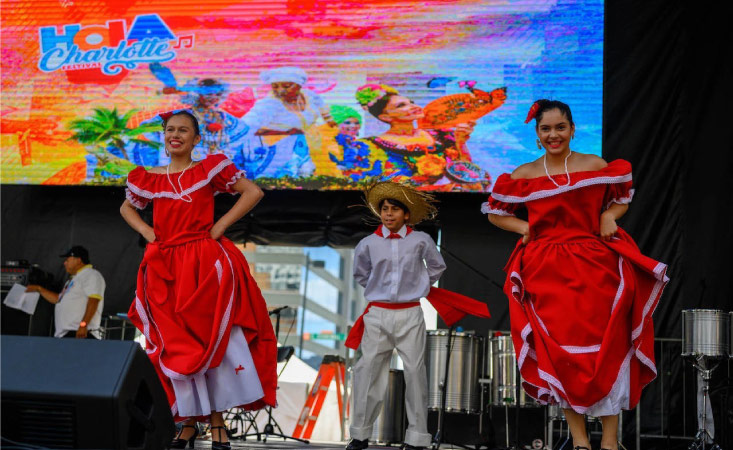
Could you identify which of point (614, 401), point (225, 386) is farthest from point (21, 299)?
point (614, 401)

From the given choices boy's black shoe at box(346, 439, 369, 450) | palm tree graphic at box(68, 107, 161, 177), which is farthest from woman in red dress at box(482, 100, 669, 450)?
palm tree graphic at box(68, 107, 161, 177)

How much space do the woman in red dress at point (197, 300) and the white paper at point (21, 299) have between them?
13.3ft

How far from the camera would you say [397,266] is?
5184 millimetres

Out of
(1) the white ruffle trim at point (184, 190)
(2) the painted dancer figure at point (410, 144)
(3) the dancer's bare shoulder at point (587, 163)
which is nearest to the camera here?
(3) the dancer's bare shoulder at point (587, 163)

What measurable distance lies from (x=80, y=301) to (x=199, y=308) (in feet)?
13.4

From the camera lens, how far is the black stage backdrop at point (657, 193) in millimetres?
7453

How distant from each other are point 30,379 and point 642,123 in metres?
6.44

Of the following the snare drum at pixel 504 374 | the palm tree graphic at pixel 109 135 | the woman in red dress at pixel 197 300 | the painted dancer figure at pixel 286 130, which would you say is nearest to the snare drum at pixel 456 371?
the snare drum at pixel 504 374

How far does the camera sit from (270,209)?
812 centimetres

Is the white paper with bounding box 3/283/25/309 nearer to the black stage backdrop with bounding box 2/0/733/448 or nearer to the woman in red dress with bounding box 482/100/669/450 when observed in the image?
the black stage backdrop with bounding box 2/0/733/448

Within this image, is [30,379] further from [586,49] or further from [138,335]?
[138,335]

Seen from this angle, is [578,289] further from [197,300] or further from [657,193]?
→ [657,193]

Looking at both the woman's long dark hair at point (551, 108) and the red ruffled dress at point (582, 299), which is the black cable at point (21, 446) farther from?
the woman's long dark hair at point (551, 108)

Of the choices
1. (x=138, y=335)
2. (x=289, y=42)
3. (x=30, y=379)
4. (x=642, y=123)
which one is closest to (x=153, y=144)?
(x=289, y=42)
